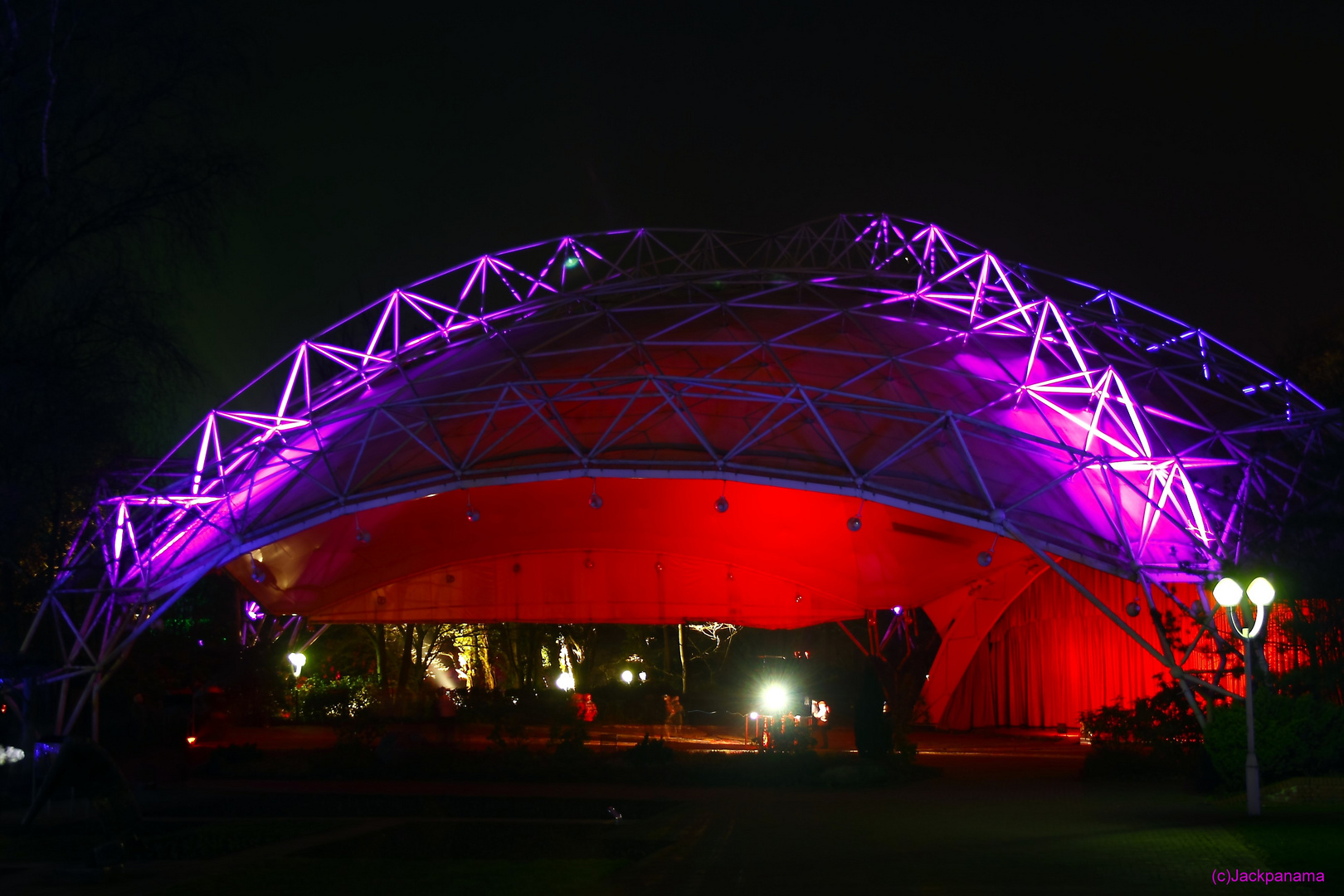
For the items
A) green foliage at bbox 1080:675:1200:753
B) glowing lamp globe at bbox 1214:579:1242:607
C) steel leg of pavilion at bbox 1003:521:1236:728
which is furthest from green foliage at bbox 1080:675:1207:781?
glowing lamp globe at bbox 1214:579:1242:607

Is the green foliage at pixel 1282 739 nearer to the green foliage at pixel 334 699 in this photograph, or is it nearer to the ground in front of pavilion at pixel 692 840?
the ground in front of pavilion at pixel 692 840

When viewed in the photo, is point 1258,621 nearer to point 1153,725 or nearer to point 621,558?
point 1153,725

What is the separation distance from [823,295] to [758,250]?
1.93 m

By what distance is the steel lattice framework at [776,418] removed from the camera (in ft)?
72.9

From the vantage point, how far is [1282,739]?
1886 cm

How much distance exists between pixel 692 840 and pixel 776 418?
11222mm

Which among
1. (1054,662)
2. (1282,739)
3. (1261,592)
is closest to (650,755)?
(1282,739)

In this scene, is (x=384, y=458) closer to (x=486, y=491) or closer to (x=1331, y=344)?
(x=486, y=491)

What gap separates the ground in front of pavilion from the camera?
12367 mm

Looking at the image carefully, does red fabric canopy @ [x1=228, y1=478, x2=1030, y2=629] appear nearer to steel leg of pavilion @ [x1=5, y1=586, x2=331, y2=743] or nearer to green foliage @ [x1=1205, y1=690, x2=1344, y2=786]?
steel leg of pavilion @ [x1=5, y1=586, x2=331, y2=743]

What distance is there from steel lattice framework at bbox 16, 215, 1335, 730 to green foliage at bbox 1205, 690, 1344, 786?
9.98 ft

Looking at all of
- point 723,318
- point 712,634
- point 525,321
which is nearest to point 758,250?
point 723,318

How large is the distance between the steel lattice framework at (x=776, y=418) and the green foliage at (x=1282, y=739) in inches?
120

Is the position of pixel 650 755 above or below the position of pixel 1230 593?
below
